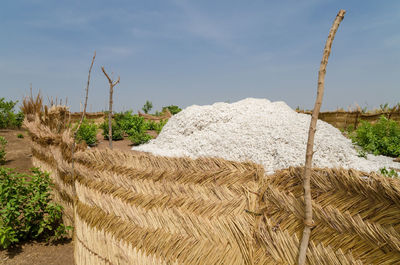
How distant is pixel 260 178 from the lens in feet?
4.58

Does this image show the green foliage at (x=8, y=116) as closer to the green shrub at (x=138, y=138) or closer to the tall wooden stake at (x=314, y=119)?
the green shrub at (x=138, y=138)

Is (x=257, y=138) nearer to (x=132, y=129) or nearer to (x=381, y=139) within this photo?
(x=381, y=139)

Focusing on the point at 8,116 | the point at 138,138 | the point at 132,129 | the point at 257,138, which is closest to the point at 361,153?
the point at 257,138

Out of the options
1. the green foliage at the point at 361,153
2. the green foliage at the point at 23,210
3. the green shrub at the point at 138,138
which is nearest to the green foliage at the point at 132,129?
the green shrub at the point at 138,138

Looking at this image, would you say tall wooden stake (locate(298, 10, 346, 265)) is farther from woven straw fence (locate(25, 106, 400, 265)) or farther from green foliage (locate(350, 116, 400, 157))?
green foliage (locate(350, 116, 400, 157))

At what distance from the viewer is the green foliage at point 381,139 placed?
6338 millimetres

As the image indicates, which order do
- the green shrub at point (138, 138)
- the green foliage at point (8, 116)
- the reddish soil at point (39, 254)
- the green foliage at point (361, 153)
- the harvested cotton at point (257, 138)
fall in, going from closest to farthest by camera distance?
the reddish soil at point (39, 254) < the harvested cotton at point (257, 138) < the green foliage at point (361, 153) < the green shrub at point (138, 138) < the green foliage at point (8, 116)

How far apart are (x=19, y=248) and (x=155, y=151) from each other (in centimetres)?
457

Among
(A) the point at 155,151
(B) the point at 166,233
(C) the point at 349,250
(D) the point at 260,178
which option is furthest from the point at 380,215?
(A) the point at 155,151

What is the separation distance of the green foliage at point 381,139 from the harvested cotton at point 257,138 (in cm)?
38

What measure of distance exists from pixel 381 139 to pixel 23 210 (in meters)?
8.34

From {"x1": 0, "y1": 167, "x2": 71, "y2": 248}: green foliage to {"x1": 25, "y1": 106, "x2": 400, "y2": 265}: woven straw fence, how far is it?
870 mm

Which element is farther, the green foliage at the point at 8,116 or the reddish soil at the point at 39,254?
the green foliage at the point at 8,116

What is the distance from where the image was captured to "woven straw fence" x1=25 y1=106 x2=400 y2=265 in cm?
105
